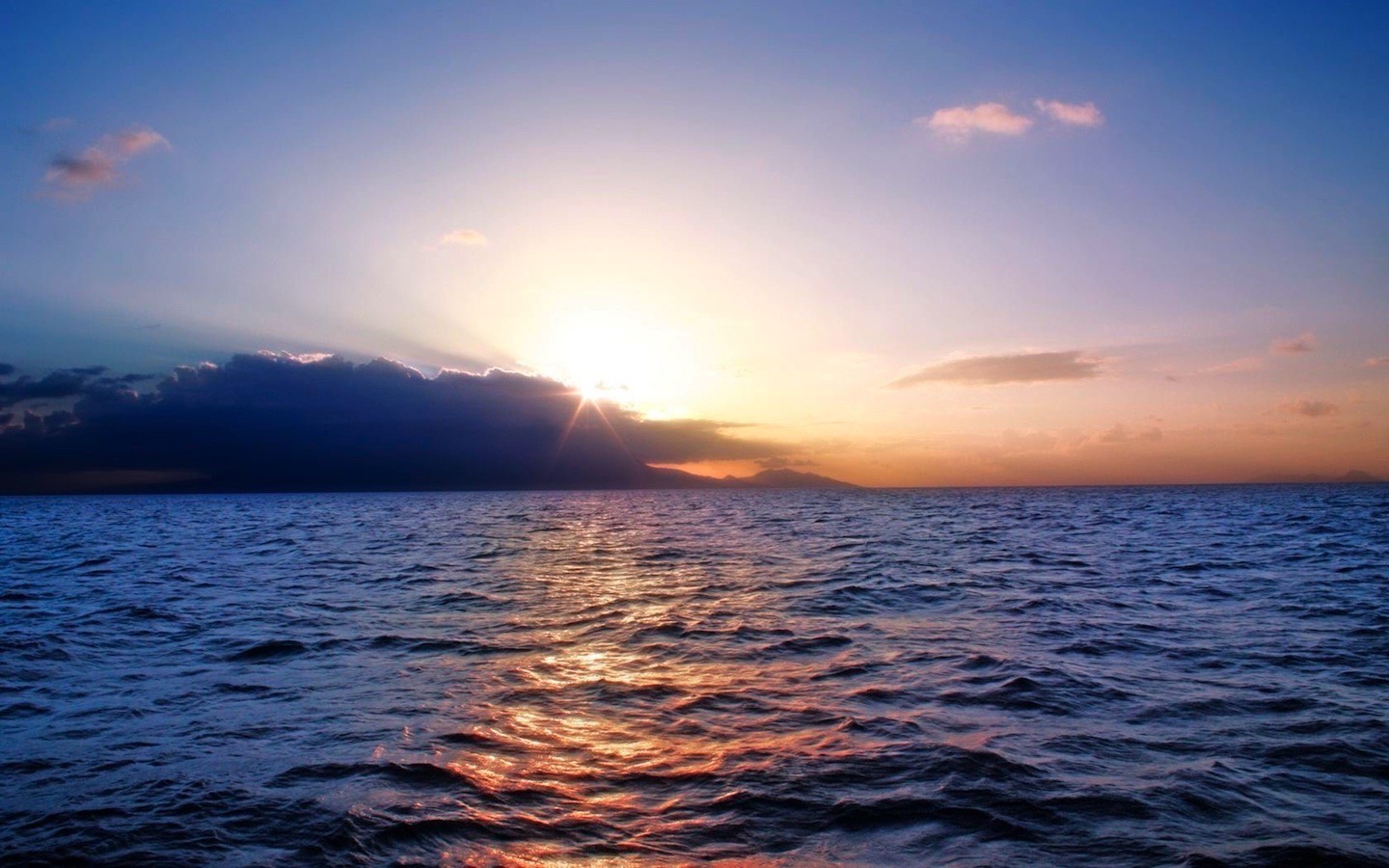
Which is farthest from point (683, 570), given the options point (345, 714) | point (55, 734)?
point (55, 734)

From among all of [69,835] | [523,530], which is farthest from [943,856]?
[523,530]

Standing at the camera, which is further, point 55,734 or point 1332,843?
point 55,734

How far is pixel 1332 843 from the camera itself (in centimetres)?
716

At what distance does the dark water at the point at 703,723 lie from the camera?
24.2ft

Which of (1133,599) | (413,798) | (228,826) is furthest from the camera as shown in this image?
(1133,599)

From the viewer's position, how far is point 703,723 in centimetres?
1091

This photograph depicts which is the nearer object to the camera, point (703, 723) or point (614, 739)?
point (614, 739)

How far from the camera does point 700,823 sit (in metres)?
7.64

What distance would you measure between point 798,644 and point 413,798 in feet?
30.9

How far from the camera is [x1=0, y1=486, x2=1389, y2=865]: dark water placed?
7367mm

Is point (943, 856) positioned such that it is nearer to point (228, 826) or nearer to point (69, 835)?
point (228, 826)

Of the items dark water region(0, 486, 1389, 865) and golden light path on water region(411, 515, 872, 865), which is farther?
golden light path on water region(411, 515, 872, 865)

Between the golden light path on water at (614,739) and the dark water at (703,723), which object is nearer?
the dark water at (703,723)

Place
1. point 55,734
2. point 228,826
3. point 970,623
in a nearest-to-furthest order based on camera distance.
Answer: point 228,826, point 55,734, point 970,623
